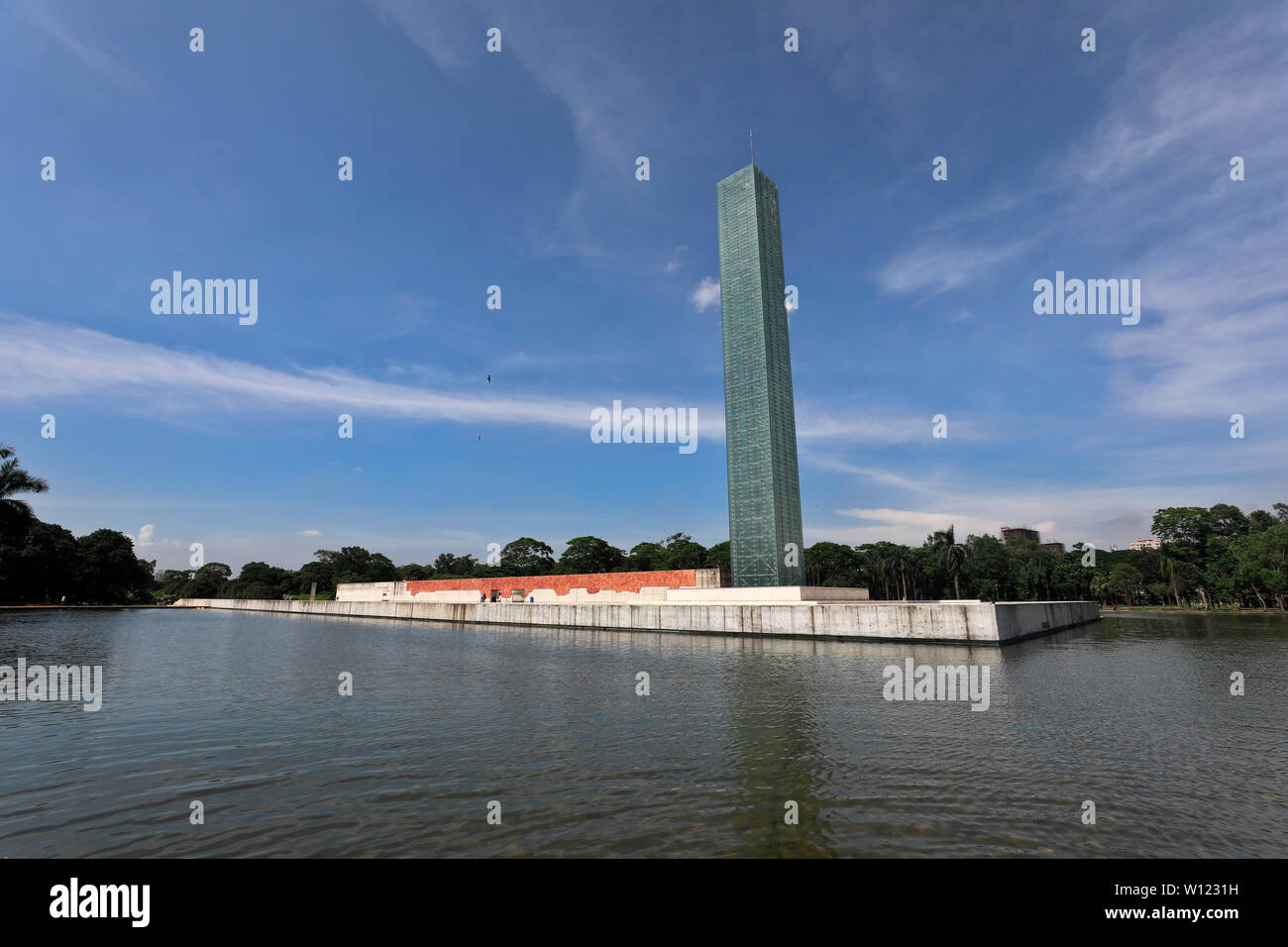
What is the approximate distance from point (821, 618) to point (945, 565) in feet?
190

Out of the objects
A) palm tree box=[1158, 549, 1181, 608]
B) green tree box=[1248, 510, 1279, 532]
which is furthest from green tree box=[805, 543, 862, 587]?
green tree box=[1248, 510, 1279, 532]

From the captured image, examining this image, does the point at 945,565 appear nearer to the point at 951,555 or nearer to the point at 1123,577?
the point at 951,555

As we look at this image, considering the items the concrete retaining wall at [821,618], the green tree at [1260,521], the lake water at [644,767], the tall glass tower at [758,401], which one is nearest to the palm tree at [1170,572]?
the green tree at [1260,521]

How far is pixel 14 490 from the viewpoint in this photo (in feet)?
194

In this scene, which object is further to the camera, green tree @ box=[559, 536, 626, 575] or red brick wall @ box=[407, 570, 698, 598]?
green tree @ box=[559, 536, 626, 575]

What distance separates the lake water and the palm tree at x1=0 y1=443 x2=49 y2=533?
53895mm

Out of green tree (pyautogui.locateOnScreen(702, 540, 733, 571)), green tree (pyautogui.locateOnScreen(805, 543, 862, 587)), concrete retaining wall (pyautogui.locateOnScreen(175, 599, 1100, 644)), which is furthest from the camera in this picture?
green tree (pyautogui.locateOnScreen(702, 540, 733, 571))

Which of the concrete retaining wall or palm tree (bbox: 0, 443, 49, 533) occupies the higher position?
palm tree (bbox: 0, 443, 49, 533)

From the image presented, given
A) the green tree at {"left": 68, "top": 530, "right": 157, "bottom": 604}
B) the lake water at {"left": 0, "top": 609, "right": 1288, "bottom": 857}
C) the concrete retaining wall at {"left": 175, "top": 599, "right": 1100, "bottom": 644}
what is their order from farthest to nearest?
the green tree at {"left": 68, "top": 530, "right": 157, "bottom": 604} < the concrete retaining wall at {"left": 175, "top": 599, "right": 1100, "bottom": 644} < the lake water at {"left": 0, "top": 609, "right": 1288, "bottom": 857}

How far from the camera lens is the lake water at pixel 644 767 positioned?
26.6 ft

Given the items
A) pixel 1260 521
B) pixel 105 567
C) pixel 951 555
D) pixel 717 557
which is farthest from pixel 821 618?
pixel 105 567

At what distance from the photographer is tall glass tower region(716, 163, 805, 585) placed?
7050 centimetres

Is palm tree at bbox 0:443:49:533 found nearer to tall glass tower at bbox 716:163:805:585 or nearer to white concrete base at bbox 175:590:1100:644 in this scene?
white concrete base at bbox 175:590:1100:644

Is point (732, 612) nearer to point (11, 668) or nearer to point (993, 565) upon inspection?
point (11, 668)
